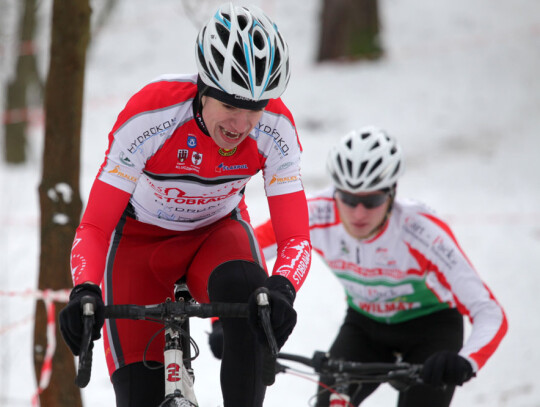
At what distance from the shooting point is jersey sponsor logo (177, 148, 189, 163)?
311 centimetres

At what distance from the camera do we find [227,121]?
294 cm

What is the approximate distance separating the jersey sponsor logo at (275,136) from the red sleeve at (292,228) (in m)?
0.18

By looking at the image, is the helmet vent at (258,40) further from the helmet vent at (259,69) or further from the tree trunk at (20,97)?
the tree trunk at (20,97)

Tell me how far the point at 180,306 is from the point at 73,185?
→ 2062 millimetres

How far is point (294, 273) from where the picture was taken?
3.05 m

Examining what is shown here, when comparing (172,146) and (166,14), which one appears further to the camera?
(166,14)

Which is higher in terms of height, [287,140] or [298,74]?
[298,74]

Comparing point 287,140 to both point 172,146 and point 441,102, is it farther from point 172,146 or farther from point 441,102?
point 441,102

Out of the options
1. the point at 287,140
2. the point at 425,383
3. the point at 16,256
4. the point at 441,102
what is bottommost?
the point at 425,383

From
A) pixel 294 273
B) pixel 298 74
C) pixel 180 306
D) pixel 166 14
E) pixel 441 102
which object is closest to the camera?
pixel 180 306

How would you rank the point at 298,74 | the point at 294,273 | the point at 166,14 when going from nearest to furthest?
the point at 294,273 → the point at 298,74 → the point at 166,14

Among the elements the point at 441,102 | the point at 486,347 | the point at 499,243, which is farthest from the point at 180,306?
the point at 441,102

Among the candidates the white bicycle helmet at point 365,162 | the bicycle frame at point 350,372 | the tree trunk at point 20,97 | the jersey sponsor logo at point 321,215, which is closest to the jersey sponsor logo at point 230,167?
the bicycle frame at point 350,372

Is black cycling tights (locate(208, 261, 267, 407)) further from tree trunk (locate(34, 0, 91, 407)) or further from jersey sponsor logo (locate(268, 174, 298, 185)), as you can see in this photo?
tree trunk (locate(34, 0, 91, 407))
